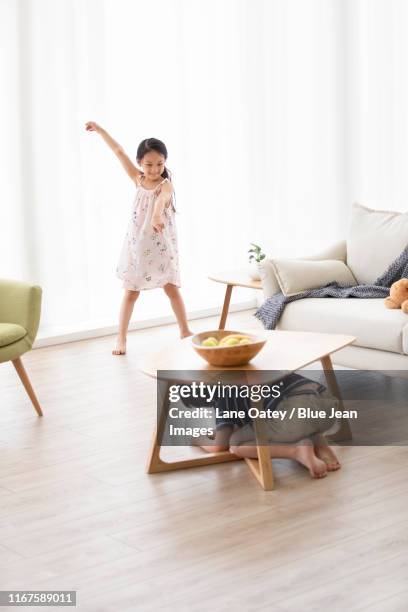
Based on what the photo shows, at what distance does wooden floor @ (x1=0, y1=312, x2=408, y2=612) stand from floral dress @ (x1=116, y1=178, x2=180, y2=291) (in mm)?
1358

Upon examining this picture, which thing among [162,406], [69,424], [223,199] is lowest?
[69,424]

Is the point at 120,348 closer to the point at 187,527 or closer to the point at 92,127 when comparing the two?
the point at 92,127

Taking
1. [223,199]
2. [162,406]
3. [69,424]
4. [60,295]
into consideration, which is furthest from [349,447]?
[223,199]

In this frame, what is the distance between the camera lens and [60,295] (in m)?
6.01

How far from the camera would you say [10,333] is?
13.7 ft

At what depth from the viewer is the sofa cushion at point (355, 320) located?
4230mm

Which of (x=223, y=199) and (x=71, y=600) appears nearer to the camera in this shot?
(x=71, y=600)

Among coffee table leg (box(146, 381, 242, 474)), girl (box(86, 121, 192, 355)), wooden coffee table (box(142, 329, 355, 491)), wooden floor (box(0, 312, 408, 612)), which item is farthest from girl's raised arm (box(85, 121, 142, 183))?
coffee table leg (box(146, 381, 242, 474))

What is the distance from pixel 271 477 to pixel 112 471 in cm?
61

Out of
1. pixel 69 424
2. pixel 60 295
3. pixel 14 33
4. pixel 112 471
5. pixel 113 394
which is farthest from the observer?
pixel 60 295

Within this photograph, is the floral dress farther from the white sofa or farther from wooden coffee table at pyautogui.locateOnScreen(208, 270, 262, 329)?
the white sofa

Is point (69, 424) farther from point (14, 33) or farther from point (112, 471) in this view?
point (14, 33)

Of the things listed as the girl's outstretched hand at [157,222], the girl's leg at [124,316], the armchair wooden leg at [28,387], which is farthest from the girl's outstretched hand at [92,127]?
the armchair wooden leg at [28,387]

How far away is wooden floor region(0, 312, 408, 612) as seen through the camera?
8.86 ft
